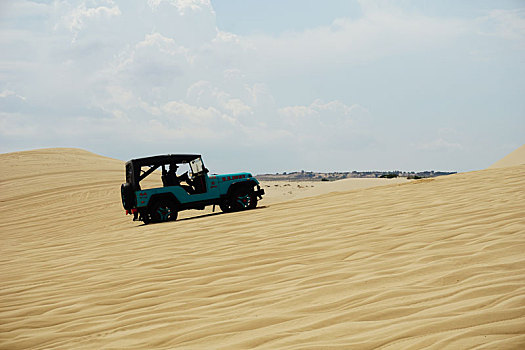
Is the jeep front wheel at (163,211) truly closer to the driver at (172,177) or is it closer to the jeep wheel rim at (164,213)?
the jeep wheel rim at (164,213)

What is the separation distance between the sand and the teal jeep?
218 centimetres

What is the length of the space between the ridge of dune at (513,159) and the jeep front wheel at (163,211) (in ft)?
70.8

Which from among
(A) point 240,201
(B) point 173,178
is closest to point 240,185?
(A) point 240,201

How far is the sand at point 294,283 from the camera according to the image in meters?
3.51

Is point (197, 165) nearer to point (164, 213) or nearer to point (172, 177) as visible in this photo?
point (172, 177)

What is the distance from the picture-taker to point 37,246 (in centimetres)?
1002

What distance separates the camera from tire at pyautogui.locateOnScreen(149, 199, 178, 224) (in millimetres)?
12242

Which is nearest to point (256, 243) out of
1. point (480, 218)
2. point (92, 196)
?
point (480, 218)

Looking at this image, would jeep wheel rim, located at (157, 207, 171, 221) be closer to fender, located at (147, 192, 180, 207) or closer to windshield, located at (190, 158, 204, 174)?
fender, located at (147, 192, 180, 207)

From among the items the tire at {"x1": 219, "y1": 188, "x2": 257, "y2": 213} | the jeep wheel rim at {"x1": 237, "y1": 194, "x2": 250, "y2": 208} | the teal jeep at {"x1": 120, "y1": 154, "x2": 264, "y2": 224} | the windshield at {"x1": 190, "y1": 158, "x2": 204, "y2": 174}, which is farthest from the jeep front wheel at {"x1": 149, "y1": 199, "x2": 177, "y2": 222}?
the jeep wheel rim at {"x1": 237, "y1": 194, "x2": 250, "y2": 208}

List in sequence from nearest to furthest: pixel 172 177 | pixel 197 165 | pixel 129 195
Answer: pixel 129 195
pixel 172 177
pixel 197 165

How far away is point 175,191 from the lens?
→ 12.4 meters

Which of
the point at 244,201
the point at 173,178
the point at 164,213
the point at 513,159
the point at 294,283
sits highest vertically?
the point at 513,159

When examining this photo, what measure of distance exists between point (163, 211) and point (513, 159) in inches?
977
